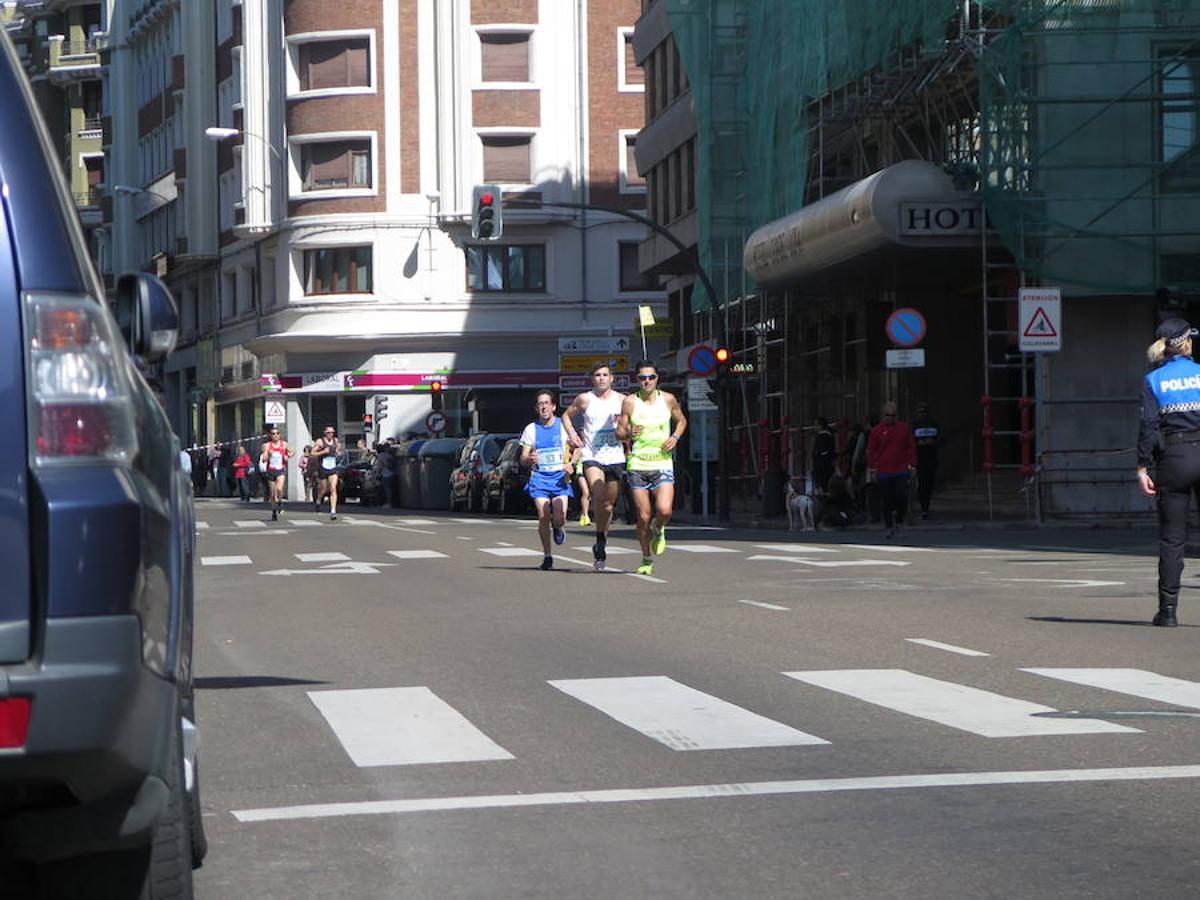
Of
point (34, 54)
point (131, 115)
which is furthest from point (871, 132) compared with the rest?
point (34, 54)

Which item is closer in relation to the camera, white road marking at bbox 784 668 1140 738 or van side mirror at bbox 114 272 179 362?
van side mirror at bbox 114 272 179 362

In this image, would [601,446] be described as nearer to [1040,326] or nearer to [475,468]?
[1040,326]

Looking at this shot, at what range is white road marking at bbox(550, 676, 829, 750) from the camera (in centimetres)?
879

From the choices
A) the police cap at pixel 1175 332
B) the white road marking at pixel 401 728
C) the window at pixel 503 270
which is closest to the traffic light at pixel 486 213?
the police cap at pixel 1175 332

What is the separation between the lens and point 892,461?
30.1m

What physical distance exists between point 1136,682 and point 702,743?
→ 2.93 meters

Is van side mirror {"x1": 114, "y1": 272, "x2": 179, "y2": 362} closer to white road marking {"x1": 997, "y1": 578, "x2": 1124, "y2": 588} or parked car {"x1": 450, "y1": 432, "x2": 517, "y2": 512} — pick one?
white road marking {"x1": 997, "y1": 578, "x2": 1124, "y2": 588}

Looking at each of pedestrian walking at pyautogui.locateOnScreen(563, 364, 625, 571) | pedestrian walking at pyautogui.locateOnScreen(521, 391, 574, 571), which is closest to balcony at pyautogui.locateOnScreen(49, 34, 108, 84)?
pedestrian walking at pyautogui.locateOnScreen(521, 391, 574, 571)

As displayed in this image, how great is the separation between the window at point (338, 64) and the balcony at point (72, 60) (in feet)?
98.7

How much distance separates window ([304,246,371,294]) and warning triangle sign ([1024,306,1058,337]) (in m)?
43.7

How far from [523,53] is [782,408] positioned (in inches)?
1192

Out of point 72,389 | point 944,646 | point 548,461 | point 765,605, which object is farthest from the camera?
point 548,461

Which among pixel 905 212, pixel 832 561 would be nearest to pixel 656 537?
pixel 832 561

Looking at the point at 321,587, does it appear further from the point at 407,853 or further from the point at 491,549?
the point at 407,853
